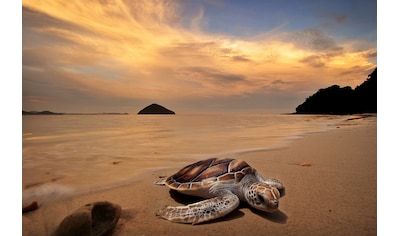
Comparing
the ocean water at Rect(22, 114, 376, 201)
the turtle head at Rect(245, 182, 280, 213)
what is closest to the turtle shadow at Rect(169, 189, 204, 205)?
the turtle head at Rect(245, 182, 280, 213)

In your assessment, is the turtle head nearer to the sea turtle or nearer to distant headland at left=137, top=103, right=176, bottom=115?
the sea turtle

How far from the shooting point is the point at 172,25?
234 centimetres

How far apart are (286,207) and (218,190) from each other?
43 cm

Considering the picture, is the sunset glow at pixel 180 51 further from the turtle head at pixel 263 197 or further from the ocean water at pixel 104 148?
the turtle head at pixel 263 197

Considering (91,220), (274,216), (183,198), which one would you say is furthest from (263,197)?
(91,220)

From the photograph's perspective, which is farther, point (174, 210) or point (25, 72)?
point (25, 72)

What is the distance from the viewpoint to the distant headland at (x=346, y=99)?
247cm

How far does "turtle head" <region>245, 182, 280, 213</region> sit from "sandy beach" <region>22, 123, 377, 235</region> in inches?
2.9

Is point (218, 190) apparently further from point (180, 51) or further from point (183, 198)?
point (180, 51)

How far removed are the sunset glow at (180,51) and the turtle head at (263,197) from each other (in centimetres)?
140

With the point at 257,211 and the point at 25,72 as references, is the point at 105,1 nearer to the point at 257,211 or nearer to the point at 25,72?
the point at 25,72

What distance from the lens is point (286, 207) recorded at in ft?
4.98
